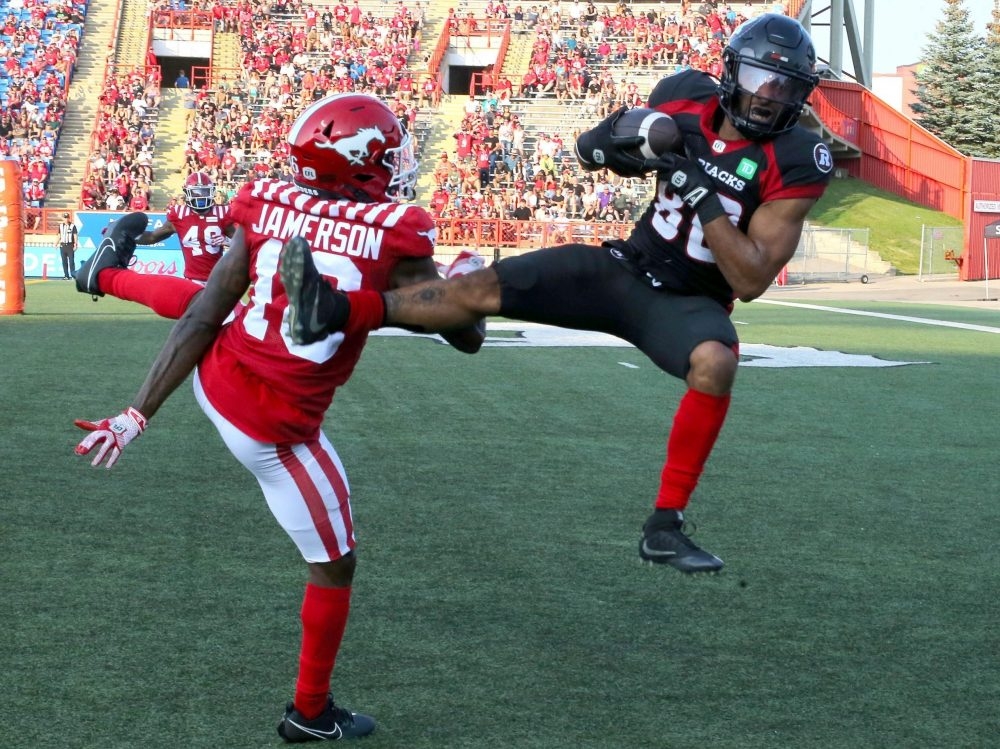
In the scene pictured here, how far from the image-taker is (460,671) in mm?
3975

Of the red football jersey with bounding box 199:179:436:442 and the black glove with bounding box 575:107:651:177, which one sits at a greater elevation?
the black glove with bounding box 575:107:651:177

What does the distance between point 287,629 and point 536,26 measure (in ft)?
114

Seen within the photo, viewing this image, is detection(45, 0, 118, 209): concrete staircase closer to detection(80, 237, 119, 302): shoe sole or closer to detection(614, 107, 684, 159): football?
detection(80, 237, 119, 302): shoe sole

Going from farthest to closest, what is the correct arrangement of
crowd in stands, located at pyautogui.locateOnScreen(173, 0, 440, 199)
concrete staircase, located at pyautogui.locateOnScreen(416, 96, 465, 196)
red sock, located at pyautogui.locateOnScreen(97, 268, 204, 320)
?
concrete staircase, located at pyautogui.locateOnScreen(416, 96, 465, 196), crowd in stands, located at pyautogui.locateOnScreen(173, 0, 440, 199), red sock, located at pyautogui.locateOnScreen(97, 268, 204, 320)

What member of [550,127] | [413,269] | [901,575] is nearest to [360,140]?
[413,269]

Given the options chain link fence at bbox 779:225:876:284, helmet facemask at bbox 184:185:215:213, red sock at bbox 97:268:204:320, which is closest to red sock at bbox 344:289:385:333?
red sock at bbox 97:268:204:320

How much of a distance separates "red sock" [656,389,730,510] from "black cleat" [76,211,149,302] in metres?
1.97

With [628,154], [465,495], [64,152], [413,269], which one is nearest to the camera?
[413,269]

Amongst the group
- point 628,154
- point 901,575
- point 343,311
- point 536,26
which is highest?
point 536,26

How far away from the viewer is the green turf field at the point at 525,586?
3648 millimetres

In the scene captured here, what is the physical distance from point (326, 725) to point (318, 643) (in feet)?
0.72

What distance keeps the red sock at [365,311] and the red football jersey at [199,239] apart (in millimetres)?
9177

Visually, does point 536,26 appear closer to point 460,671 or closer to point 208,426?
point 208,426

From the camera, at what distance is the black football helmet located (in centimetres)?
434
